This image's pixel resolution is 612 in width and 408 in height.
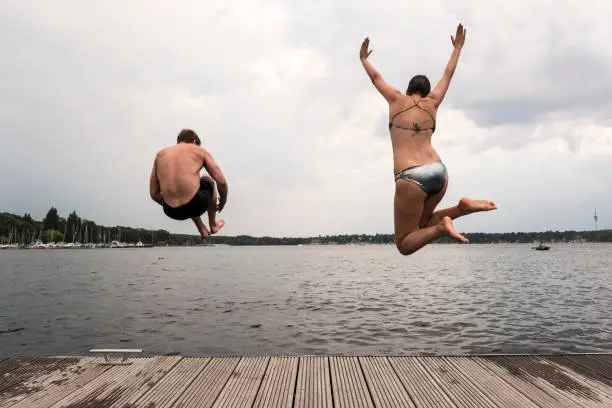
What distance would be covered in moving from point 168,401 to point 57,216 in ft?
696

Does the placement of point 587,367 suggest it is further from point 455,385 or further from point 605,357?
point 455,385

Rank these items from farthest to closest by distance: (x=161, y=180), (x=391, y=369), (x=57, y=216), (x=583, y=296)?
(x=57, y=216), (x=583, y=296), (x=391, y=369), (x=161, y=180)

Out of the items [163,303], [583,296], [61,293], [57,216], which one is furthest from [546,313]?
[57,216]

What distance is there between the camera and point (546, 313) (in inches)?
1313

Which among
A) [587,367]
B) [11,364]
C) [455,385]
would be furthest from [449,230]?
[11,364]

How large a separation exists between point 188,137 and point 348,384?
677 cm

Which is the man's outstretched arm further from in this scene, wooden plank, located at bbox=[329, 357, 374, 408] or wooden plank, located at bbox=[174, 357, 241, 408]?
wooden plank, located at bbox=[329, 357, 374, 408]

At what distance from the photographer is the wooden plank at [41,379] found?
8875 mm

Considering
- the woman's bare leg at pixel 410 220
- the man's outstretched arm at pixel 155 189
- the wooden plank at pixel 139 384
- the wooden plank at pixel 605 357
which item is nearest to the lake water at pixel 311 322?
the wooden plank at pixel 605 357

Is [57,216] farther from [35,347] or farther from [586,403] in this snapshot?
[586,403]

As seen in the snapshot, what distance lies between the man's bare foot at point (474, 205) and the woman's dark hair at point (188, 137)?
2729 millimetres

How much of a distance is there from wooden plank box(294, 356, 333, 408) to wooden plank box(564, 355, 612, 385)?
608cm

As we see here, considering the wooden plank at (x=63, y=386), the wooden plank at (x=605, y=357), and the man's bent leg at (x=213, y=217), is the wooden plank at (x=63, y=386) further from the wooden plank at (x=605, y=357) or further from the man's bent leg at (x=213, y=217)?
the wooden plank at (x=605, y=357)

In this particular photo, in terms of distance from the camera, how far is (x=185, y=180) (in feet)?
13.9
